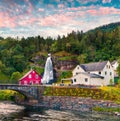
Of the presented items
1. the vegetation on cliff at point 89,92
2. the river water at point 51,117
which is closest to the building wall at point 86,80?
the vegetation on cliff at point 89,92

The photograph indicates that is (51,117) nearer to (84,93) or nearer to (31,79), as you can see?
(84,93)

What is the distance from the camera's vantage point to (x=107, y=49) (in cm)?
16900

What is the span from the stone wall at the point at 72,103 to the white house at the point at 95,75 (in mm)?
18187

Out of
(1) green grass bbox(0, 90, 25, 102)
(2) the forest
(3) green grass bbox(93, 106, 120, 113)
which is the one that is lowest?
(3) green grass bbox(93, 106, 120, 113)

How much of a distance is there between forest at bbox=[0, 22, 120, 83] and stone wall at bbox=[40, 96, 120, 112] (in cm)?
4997

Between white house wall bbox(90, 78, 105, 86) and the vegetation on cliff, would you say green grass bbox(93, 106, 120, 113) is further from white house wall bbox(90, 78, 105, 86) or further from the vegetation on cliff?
white house wall bbox(90, 78, 105, 86)

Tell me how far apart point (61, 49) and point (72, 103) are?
90888 millimetres

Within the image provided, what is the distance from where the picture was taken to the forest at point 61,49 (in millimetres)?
161200

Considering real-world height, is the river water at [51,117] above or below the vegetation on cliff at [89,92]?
below

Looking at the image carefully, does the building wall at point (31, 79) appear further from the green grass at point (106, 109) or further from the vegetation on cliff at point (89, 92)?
the green grass at point (106, 109)

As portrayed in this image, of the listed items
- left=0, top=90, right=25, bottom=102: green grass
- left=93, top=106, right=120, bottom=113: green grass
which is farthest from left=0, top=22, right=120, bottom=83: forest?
left=93, top=106, right=120, bottom=113: green grass

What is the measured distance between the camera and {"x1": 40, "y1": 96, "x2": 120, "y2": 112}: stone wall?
88812 mm

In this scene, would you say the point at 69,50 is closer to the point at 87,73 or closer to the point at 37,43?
the point at 37,43

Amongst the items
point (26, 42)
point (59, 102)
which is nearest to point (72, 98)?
point (59, 102)
